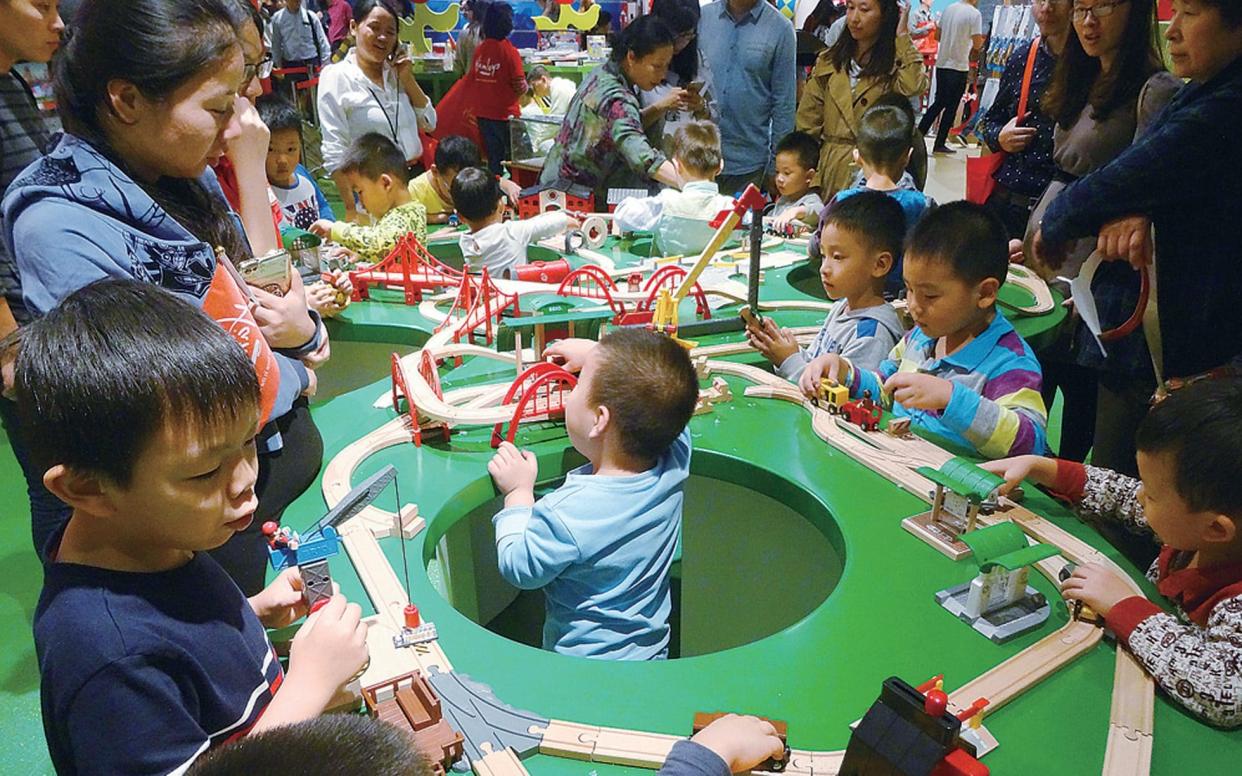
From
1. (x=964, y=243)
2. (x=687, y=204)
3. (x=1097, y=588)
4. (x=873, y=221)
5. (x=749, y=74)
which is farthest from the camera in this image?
(x=749, y=74)

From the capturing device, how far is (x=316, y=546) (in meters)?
1.26

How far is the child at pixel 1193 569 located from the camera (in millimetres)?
1173

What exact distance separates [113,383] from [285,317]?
783 millimetres

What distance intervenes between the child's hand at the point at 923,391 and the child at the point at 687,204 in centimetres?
170

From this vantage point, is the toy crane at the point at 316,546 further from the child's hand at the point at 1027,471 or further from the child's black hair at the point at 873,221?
the child's black hair at the point at 873,221

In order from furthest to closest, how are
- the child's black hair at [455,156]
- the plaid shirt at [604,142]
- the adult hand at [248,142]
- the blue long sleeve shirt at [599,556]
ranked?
the child's black hair at [455,156], the plaid shirt at [604,142], the adult hand at [248,142], the blue long sleeve shirt at [599,556]

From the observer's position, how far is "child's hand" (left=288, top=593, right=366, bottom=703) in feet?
3.32

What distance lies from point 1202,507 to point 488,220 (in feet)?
9.15

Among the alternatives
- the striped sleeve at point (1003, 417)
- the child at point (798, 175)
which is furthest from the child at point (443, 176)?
the striped sleeve at point (1003, 417)

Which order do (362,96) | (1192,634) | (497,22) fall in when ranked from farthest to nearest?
(497,22) < (362,96) < (1192,634)

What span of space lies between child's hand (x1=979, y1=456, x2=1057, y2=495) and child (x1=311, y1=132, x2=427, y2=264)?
245 cm

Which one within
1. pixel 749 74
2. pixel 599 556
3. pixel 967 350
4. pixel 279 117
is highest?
pixel 749 74

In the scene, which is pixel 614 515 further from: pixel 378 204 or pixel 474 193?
pixel 378 204

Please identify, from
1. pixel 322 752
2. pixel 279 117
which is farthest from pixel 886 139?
pixel 322 752
